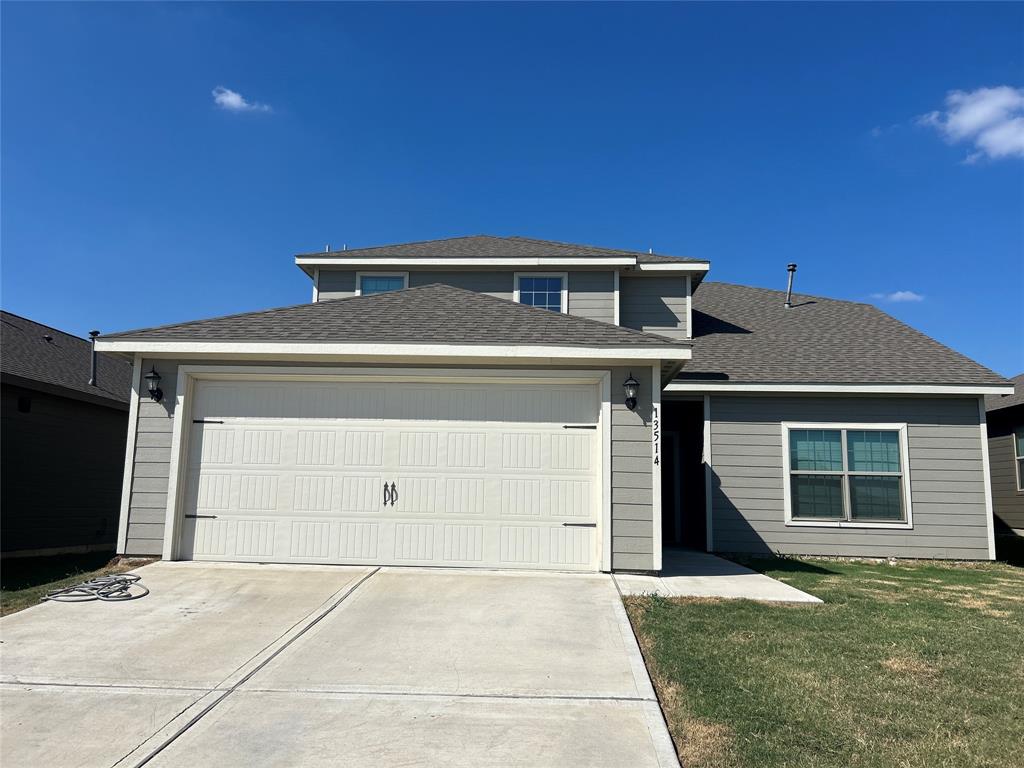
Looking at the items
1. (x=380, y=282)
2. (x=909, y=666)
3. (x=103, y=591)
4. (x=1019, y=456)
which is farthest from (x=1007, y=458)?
(x=103, y=591)

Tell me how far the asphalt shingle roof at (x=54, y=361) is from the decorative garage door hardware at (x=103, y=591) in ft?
15.6

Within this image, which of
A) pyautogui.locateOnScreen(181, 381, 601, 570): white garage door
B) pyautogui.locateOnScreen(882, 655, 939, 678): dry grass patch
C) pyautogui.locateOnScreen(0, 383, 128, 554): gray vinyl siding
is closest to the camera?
pyautogui.locateOnScreen(882, 655, 939, 678): dry grass patch

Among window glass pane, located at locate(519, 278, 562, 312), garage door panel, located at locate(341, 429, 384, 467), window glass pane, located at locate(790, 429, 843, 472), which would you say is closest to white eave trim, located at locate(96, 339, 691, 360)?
garage door panel, located at locate(341, 429, 384, 467)

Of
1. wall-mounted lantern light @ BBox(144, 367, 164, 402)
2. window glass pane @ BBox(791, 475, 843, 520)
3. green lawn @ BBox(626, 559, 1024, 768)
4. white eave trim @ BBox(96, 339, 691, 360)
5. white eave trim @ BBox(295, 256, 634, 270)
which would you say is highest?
white eave trim @ BBox(295, 256, 634, 270)

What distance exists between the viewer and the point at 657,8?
11.0 m

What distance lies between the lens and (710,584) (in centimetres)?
706

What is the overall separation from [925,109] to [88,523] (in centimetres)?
1765

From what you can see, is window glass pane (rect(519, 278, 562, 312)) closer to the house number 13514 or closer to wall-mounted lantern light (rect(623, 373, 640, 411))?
wall-mounted lantern light (rect(623, 373, 640, 411))

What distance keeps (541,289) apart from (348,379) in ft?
19.4

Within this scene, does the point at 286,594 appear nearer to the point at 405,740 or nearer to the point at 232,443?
the point at 232,443

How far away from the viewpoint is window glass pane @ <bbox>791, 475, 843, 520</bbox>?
10.3 m

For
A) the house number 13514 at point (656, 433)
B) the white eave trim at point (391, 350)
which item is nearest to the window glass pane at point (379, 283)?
the white eave trim at point (391, 350)

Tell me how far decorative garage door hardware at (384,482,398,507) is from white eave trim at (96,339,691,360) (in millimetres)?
1546

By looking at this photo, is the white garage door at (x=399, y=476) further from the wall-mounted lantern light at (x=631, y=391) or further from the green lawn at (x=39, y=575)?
the green lawn at (x=39, y=575)
